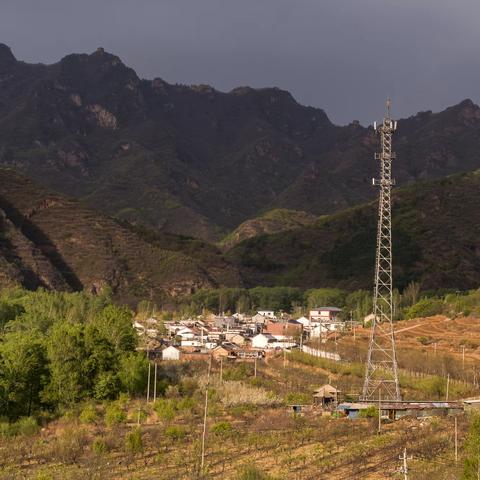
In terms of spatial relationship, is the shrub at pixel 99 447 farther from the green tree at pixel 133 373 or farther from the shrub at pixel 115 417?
the green tree at pixel 133 373

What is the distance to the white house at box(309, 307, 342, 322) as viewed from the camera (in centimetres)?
12121

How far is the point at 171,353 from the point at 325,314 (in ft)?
167

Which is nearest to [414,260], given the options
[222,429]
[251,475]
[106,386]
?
[106,386]

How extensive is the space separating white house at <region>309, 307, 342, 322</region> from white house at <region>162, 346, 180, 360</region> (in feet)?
145

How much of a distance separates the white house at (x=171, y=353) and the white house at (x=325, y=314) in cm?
4432

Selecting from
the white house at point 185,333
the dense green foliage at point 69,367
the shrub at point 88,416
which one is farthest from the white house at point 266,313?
the shrub at point 88,416

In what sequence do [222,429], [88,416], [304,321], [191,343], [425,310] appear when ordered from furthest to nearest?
1. [304,321]
2. [425,310]
3. [191,343]
4. [88,416]
5. [222,429]

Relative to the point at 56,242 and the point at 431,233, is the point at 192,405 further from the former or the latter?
the point at 431,233

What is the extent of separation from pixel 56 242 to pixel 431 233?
249 ft

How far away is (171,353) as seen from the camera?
2995 inches

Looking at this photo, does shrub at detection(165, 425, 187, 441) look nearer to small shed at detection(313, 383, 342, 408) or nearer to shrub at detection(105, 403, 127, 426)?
shrub at detection(105, 403, 127, 426)

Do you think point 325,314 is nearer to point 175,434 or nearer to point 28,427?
point 28,427

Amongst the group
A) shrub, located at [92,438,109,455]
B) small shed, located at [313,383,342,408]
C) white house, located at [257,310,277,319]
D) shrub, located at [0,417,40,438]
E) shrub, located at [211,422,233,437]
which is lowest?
shrub, located at [0,417,40,438]

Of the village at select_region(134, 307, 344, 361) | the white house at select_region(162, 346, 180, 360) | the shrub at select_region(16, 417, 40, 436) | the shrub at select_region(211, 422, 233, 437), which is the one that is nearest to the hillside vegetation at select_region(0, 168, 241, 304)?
the village at select_region(134, 307, 344, 361)
